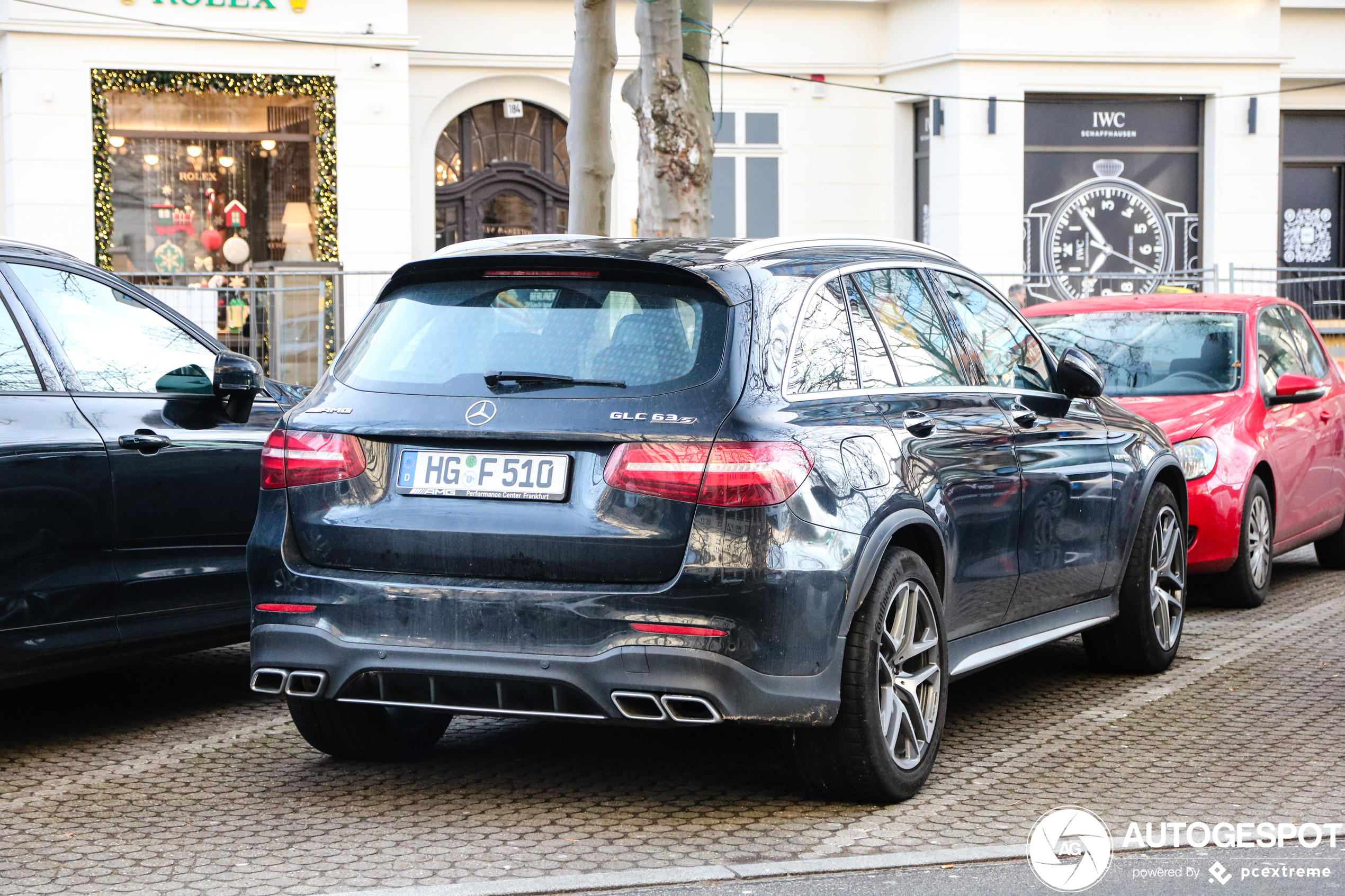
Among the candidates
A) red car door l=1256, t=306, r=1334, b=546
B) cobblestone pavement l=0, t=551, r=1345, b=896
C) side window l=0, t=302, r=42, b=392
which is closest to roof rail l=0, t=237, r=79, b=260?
side window l=0, t=302, r=42, b=392

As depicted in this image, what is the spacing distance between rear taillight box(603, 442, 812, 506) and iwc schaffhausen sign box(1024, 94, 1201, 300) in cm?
1936

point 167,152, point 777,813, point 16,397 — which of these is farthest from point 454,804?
point 167,152

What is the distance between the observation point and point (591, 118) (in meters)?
12.6

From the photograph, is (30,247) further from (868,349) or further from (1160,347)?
(1160,347)

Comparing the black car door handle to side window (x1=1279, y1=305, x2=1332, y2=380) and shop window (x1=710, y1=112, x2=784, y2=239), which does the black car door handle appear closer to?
side window (x1=1279, y1=305, x2=1332, y2=380)

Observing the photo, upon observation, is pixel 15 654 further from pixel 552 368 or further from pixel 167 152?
pixel 167 152

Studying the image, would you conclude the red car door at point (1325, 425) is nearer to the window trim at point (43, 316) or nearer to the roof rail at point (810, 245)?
the roof rail at point (810, 245)

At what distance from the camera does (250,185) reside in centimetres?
2130

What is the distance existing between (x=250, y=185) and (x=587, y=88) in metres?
9.92

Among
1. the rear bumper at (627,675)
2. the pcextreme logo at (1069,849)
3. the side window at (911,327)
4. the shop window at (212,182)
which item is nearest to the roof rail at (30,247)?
the rear bumper at (627,675)

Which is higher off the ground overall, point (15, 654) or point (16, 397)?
point (16, 397)

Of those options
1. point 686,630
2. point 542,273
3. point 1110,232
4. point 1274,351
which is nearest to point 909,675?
point 686,630

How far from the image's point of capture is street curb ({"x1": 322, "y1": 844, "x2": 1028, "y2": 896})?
422 centimetres

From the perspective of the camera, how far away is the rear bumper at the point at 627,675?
452cm
